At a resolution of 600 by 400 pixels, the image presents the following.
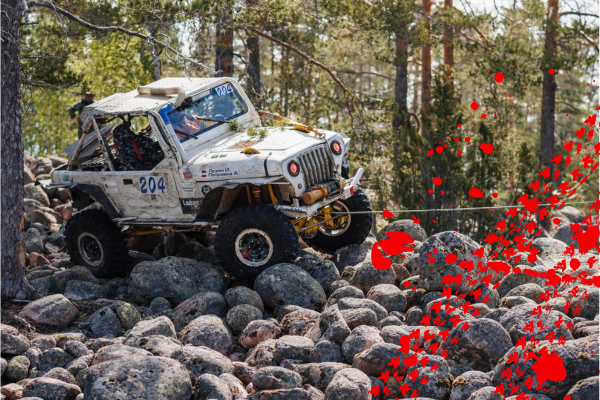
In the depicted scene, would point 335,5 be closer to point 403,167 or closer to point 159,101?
point 403,167

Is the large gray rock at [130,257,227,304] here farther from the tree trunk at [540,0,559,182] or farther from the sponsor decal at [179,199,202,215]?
the tree trunk at [540,0,559,182]

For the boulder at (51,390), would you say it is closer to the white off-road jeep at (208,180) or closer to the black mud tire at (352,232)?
the white off-road jeep at (208,180)

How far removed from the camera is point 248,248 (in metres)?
7.77

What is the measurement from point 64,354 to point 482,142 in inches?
296

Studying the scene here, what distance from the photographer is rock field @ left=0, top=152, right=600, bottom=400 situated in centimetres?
506

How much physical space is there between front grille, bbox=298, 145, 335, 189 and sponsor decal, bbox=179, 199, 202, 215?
4.56 ft

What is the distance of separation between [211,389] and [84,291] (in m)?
3.47

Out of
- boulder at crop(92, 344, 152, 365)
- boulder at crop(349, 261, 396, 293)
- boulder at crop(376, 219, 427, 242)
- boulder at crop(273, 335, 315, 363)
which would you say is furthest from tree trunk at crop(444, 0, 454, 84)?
boulder at crop(92, 344, 152, 365)

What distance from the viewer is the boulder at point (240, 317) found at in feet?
21.8

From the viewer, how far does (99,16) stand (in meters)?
11.4

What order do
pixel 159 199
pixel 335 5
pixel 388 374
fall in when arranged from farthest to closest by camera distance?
1. pixel 335 5
2. pixel 159 199
3. pixel 388 374

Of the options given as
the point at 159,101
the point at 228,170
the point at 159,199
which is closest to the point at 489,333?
the point at 228,170

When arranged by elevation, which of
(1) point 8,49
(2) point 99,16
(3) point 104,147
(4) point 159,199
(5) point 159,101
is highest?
(2) point 99,16

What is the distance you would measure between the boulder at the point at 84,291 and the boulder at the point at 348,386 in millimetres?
3975
